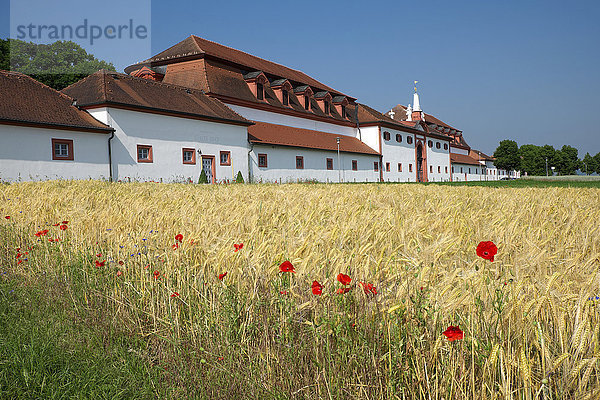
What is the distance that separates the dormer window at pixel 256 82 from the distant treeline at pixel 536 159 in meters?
98.0

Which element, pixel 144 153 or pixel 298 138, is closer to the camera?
pixel 144 153

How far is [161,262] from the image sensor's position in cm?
357

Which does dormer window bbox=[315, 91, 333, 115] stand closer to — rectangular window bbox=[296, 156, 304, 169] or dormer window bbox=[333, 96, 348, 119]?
dormer window bbox=[333, 96, 348, 119]

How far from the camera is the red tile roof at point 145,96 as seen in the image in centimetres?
2556

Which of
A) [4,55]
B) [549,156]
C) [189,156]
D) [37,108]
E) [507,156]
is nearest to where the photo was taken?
[37,108]

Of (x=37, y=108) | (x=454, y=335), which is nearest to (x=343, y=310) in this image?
(x=454, y=335)

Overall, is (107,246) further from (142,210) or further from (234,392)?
(234,392)

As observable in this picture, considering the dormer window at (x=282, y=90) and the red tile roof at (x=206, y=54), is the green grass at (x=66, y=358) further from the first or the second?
the dormer window at (x=282, y=90)

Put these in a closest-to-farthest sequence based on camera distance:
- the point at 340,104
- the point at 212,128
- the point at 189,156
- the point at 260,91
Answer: the point at 189,156, the point at 212,128, the point at 260,91, the point at 340,104

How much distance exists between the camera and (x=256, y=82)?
1503 inches

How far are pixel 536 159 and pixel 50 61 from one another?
432 ft

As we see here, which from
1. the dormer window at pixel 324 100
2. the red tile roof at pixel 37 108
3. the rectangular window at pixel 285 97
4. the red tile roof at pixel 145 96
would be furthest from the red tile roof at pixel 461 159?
the red tile roof at pixel 37 108

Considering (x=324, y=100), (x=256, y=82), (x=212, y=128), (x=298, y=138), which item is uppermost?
(x=324, y=100)

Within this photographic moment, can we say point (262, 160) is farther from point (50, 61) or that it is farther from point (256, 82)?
point (50, 61)
